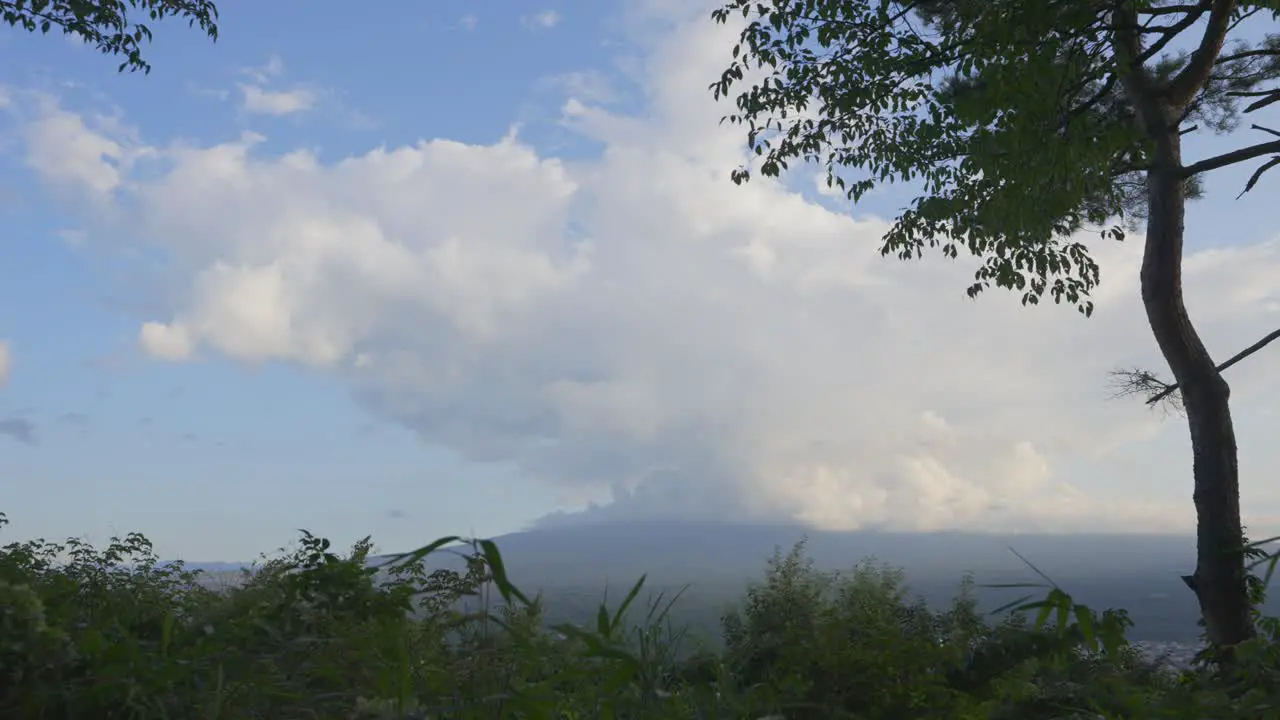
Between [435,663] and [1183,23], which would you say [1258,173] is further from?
[435,663]

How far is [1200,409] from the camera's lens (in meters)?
11.2

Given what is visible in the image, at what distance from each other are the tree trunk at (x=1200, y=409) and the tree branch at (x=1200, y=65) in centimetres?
42

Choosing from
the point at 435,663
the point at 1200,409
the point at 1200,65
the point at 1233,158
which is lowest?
the point at 435,663

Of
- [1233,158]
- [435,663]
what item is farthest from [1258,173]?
[435,663]

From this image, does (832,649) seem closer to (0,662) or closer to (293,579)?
(293,579)

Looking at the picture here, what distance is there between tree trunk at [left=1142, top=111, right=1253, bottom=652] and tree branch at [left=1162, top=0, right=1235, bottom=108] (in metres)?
0.42

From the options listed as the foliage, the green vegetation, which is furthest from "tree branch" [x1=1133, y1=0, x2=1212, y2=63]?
the green vegetation

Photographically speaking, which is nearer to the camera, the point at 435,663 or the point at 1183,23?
the point at 435,663

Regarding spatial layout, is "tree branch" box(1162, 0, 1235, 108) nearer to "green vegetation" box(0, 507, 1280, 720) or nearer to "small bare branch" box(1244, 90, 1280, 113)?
"small bare branch" box(1244, 90, 1280, 113)

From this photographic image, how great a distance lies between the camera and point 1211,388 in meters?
11.3

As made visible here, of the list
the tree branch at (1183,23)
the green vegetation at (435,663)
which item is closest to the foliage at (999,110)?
the tree branch at (1183,23)

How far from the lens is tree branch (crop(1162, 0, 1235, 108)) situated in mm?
11969

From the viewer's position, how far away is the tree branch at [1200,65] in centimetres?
1197

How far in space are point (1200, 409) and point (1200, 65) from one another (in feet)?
13.9
